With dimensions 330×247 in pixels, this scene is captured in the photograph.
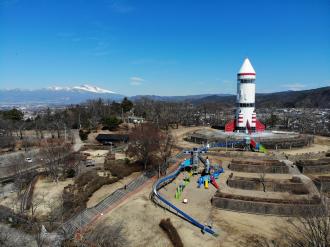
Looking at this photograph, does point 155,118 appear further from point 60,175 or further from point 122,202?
point 122,202

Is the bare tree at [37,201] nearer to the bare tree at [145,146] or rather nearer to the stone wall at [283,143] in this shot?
the bare tree at [145,146]

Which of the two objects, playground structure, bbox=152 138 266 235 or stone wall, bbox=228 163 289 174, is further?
stone wall, bbox=228 163 289 174

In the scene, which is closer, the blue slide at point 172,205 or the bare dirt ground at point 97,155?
the blue slide at point 172,205

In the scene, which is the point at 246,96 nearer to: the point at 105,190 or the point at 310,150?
the point at 310,150

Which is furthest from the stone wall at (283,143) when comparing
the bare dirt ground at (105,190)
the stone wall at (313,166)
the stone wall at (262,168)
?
the bare dirt ground at (105,190)

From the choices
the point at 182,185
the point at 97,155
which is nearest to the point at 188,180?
the point at 182,185

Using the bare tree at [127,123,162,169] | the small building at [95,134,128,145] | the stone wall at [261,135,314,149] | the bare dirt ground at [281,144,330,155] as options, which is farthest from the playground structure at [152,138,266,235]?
the small building at [95,134,128,145]

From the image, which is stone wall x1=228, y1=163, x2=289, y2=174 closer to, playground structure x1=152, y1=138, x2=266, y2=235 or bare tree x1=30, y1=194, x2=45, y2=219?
playground structure x1=152, y1=138, x2=266, y2=235
